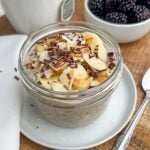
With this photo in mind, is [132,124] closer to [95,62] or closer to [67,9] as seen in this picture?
[95,62]

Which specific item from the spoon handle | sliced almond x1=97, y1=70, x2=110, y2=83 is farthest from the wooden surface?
sliced almond x1=97, y1=70, x2=110, y2=83

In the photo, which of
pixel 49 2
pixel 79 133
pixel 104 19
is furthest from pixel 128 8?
pixel 79 133

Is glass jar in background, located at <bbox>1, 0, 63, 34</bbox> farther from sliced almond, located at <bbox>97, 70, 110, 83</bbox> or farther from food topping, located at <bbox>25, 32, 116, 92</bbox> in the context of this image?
sliced almond, located at <bbox>97, 70, 110, 83</bbox>

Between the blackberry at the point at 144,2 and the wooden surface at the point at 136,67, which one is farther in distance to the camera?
the blackberry at the point at 144,2

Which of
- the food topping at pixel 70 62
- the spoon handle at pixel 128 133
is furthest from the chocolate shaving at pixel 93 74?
the spoon handle at pixel 128 133

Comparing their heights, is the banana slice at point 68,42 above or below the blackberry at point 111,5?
above

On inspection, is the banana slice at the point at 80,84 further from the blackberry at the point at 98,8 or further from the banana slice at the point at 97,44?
the blackberry at the point at 98,8

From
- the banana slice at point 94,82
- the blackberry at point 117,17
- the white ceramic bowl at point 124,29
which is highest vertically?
the banana slice at point 94,82

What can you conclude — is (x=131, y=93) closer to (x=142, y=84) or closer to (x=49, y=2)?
(x=142, y=84)
